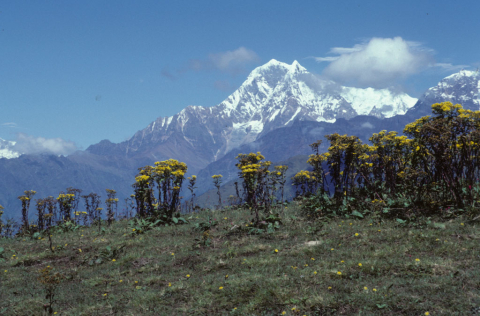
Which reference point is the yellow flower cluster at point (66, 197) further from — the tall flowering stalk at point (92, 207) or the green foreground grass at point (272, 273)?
the green foreground grass at point (272, 273)

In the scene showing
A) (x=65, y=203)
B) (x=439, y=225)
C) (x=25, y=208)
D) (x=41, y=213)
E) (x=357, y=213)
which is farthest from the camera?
(x=65, y=203)

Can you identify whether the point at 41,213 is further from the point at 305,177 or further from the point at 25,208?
the point at 305,177

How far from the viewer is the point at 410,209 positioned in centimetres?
1353

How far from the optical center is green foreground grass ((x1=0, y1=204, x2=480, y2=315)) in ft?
25.2

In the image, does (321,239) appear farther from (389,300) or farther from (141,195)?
(141,195)

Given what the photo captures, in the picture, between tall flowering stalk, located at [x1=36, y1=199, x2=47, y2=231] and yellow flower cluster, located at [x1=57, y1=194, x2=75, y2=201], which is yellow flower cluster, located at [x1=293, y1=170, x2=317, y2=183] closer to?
yellow flower cluster, located at [x1=57, y1=194, x2=75, y2=201]

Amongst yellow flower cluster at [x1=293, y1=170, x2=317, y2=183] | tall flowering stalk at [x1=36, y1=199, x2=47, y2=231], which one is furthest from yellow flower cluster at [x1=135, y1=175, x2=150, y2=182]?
yellow flower cluster at [x1=293, y1=170, x2=317, y2=183]

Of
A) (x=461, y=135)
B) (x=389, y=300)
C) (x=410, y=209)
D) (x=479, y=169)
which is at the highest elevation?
(x=461, y=135)

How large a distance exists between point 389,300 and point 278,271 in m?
3.15

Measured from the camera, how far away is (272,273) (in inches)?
378

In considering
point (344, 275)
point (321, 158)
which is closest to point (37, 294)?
point (344, 275)

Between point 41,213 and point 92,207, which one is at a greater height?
point 41,213

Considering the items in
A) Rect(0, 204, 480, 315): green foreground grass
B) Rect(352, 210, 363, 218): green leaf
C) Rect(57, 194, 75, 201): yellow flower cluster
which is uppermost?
Rect(57, 194, 75, 201): yellow flower cluster

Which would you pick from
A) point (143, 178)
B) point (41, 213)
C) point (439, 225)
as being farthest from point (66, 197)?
point (439, 225)
